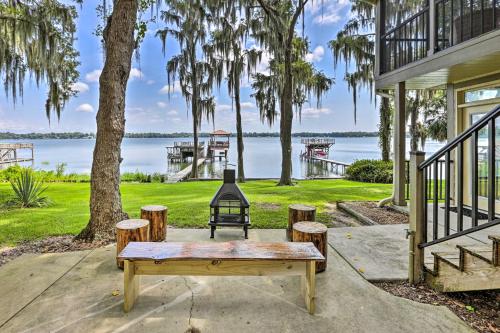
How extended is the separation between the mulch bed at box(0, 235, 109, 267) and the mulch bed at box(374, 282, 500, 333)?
12.0 feet

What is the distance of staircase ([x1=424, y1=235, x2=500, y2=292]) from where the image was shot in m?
2.68

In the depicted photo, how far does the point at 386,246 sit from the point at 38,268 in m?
4.21

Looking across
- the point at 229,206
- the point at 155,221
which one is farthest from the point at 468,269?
the point at 155,221

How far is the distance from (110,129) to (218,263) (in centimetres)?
294

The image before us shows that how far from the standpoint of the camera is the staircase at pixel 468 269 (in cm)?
268

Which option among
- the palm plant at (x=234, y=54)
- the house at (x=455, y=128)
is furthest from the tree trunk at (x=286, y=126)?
the house at (x=455, y=128)

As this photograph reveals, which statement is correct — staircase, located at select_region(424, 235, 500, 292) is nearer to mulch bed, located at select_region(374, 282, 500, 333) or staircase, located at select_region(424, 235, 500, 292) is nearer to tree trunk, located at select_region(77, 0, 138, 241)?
mulch bed, located at select_region(374, 282, 500, 333)

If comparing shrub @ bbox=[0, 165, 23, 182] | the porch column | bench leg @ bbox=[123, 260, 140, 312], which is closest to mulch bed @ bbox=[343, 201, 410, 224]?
the porch column

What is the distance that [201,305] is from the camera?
269 cm

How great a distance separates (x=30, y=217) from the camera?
6090 millimetres

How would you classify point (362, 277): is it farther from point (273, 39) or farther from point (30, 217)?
point (273, 39)

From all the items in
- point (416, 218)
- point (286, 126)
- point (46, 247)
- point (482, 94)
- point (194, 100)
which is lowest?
point (46, 247)

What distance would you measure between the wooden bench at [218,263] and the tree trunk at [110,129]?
2082 mm

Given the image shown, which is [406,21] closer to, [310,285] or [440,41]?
[440,41]
